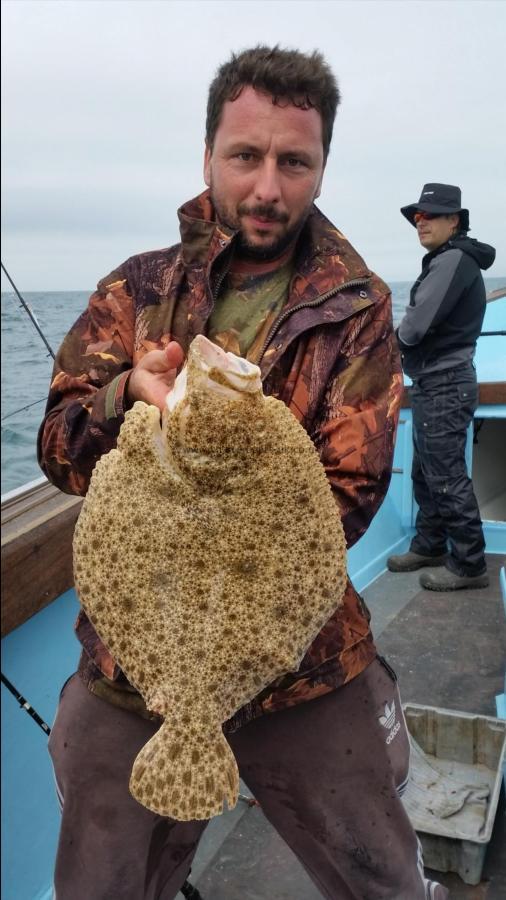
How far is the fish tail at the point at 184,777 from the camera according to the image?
1651 mm

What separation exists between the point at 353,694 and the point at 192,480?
2.98 ft

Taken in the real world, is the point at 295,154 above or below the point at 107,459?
above

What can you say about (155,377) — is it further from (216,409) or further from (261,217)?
(261,217)

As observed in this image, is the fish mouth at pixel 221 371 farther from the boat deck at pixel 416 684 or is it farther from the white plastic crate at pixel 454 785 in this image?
the boat deck at pixel 416 684

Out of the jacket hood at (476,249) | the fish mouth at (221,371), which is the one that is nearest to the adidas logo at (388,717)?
the fish mouth at (221,371)

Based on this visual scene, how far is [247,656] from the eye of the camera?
1.68 m

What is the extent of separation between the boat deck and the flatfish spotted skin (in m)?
1.88

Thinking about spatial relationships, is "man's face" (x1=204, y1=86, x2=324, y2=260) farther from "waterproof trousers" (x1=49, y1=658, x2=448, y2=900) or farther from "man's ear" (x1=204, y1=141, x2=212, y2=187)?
"waterproof trousers" (x1=49, y1=658, x2=448, y2=900)

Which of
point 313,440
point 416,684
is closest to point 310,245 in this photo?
point 313,440

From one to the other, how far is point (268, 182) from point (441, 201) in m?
3.97

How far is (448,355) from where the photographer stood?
5676mm

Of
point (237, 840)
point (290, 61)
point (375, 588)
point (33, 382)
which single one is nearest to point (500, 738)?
point (237, 840)

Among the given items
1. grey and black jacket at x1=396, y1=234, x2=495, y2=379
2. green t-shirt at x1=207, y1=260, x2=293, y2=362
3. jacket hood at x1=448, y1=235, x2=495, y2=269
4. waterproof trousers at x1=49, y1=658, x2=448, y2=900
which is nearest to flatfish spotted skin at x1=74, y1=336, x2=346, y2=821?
waterproof trousers at x1=49, y1=658, x2=448, y2=900

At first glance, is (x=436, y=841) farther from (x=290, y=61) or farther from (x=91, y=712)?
(x=290, y=61)
